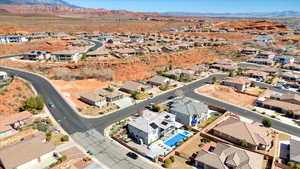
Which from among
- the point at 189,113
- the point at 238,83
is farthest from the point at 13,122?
the point at 238,83

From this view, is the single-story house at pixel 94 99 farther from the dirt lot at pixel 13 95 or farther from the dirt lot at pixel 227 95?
the dirt lot at pixel 227 95

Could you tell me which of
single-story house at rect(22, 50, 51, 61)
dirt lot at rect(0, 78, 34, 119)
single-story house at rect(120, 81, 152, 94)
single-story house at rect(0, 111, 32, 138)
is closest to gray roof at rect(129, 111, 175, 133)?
single-story house at rect(120, 81, 152, 94)

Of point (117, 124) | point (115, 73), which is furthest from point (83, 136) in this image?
point (115, 73)

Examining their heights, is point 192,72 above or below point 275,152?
above

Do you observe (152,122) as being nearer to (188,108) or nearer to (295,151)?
(188,108)

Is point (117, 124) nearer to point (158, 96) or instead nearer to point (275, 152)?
point (158, 96)

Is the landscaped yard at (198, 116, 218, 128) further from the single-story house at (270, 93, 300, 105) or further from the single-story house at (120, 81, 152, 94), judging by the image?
the single-story house at (120, 81, 152, 94)
